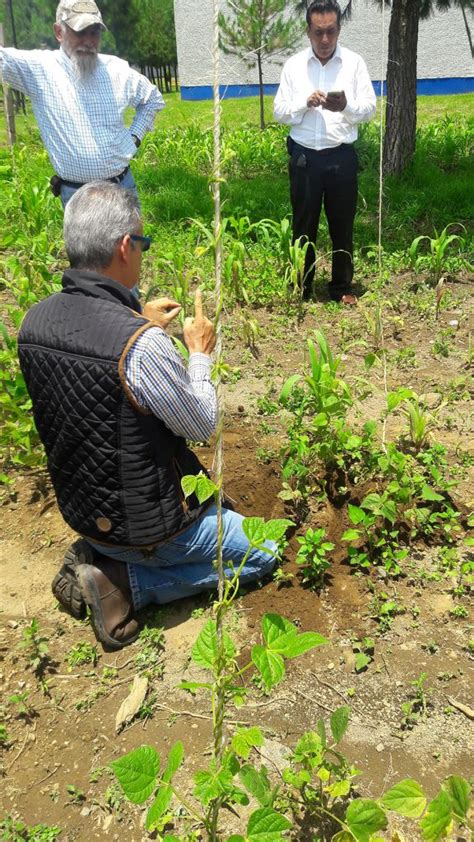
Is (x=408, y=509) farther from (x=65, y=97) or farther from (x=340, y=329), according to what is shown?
(x=65, y=97)

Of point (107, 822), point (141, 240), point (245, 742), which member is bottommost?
point (107, 822)

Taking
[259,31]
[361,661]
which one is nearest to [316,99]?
[361,661]

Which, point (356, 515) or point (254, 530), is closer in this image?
point (254, 530)

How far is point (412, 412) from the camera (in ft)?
8.96

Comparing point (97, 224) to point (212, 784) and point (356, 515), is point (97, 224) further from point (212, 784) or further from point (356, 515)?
point (212, 784)

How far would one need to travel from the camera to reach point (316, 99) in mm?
3818

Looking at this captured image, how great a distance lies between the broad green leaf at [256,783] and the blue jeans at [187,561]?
2.56 ft

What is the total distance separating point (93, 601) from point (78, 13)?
2.79 meters

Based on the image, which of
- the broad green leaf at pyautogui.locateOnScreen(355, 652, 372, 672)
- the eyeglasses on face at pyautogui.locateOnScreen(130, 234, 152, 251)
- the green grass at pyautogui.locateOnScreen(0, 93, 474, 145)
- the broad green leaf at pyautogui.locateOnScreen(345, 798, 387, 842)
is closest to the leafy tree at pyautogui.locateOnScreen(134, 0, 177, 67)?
the green grass at pyautogui.locateOnScreen(0, 93, 474, 145)

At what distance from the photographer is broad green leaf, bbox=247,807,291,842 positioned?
123cm

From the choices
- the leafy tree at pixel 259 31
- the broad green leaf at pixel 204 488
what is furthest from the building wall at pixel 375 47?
the broad green leaf at pixel 204 488

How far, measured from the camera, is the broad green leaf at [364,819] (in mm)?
1392

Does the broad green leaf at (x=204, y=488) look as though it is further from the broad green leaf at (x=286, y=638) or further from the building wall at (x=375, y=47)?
the building wall at (x=375, y=47)

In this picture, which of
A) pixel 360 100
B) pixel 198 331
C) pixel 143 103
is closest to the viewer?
pixel 198 331
